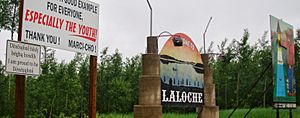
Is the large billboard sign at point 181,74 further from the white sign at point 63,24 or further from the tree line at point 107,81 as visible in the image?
the tree line at point 107,81

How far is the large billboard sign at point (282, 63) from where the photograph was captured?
999 cm

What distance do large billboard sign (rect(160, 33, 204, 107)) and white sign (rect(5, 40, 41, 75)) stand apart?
9.82 feet

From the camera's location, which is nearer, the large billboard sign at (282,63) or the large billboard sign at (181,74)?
the large billboard sign at (181,74)

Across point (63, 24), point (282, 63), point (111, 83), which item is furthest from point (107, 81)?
point (63, 24)

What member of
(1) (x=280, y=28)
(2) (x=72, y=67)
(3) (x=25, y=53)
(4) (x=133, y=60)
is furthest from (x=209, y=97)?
(4) (x=133, y=60)

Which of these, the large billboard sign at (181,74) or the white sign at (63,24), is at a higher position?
the white sign at (63,24)

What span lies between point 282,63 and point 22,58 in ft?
→ 24.5

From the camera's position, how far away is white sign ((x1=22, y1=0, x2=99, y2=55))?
4541mm

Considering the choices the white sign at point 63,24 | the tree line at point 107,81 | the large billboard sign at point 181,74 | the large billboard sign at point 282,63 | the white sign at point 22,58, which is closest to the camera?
the white sign at point 22,58

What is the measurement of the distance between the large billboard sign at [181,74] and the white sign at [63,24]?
6.64 feet

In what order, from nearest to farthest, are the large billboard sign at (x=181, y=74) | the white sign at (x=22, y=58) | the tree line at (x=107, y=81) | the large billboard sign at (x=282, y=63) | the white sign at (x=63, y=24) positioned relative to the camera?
the white sign at (x=22, y=58)
the white sign at (x=63, y=24)
the large billboard sign at (x=181, y=74)
the large billboard sign at (x=282, y=63)
the tree line at (x=107, y=81)

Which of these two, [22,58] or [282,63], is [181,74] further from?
[22,58]

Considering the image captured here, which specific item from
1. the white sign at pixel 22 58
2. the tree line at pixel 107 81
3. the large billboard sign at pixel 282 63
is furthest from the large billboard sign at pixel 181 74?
the tree line at pixel 107 81

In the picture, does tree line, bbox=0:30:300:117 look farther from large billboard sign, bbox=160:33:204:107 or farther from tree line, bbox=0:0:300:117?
large billboard sign, bbox=160:33:204:107
